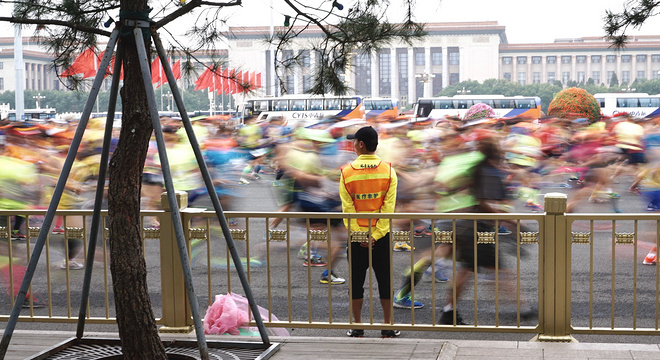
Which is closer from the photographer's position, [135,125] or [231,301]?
[135,125]

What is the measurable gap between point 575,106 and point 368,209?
2547cm

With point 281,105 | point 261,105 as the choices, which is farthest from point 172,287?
point 261,105

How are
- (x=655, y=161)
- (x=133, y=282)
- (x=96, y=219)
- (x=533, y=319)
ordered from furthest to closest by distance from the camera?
1. (x=655, y=161)
2. (x=533, y=319)
3. (x=96, y=219)
4. (x=133, y=282)

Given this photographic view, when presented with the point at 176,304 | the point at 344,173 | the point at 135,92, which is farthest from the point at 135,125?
the point at 344,173

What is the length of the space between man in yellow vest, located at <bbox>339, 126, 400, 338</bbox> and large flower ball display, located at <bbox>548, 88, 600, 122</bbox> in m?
24.4

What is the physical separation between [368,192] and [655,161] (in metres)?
7.46

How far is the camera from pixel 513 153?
11977mm

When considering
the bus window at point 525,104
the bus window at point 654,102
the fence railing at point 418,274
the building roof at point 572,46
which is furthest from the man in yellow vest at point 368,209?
the building roof at point 572,46

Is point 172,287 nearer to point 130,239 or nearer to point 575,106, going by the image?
point 130,239

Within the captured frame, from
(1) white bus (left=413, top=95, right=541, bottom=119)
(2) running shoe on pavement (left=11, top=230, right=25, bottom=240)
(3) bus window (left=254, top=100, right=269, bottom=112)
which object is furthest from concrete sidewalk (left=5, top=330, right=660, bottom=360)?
(1) white bus (left=413, top=95, right=541, bottom=119)

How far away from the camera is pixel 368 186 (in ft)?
18.0

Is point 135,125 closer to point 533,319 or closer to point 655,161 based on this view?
point 533,319

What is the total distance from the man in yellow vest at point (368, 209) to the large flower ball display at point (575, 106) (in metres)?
24.4

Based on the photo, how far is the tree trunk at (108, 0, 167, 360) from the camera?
389 centimetres
